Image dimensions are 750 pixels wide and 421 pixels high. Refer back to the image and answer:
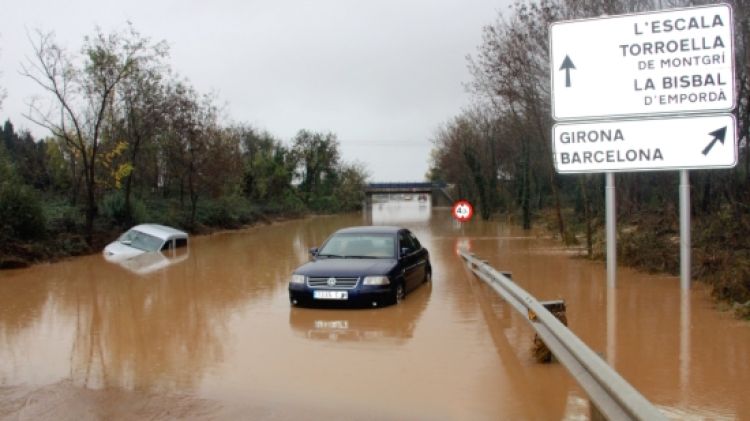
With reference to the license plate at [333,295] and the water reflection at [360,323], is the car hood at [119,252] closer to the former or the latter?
the water reflection at [360,323]

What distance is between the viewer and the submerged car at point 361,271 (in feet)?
Result: 34.3

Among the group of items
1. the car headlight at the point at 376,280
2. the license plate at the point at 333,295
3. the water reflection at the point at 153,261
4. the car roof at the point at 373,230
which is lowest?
the water reflection at the point at 153,261

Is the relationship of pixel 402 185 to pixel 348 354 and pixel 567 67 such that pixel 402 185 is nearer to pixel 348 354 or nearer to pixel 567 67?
pixel 567 67

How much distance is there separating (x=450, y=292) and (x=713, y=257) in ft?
15.6

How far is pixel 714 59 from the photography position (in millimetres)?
9195

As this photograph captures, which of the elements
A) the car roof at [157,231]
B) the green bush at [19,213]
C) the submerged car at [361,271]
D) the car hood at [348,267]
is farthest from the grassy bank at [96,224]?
the car hood at [348,267]

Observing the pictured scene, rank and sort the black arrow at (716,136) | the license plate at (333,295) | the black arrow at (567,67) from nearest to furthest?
the black arrow at (716,136), the black arrow at (567,67), the license plate at (333,295)

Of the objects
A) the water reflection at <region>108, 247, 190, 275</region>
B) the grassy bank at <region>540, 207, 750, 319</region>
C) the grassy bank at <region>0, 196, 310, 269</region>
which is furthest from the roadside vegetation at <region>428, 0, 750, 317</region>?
the grassy bank at <region>0, 196, 310, 269</region>

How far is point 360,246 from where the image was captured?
12.3m

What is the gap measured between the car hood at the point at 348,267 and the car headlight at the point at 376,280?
0.08 meters

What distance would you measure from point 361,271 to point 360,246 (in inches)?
64.0

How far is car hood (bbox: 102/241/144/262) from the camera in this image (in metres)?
22.3

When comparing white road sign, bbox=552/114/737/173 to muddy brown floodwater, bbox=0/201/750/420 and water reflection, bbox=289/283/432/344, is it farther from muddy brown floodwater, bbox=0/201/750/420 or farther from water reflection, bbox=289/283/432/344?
water reflection, bbox=289/283/432/344

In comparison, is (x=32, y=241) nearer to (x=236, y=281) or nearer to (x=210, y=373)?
(x=236, y=281)
